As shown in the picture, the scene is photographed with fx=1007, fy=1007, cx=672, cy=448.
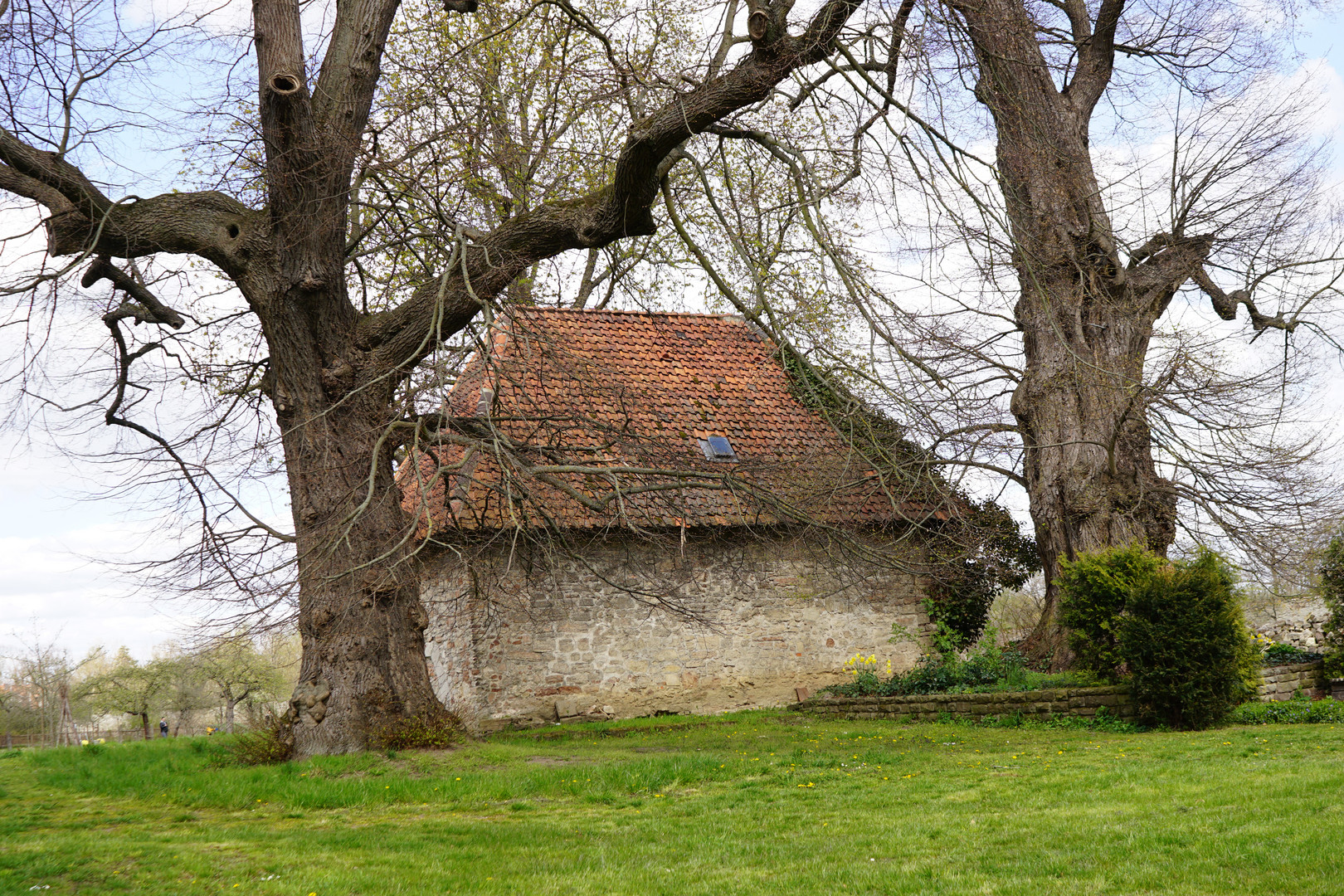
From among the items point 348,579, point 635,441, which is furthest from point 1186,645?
point 348,579

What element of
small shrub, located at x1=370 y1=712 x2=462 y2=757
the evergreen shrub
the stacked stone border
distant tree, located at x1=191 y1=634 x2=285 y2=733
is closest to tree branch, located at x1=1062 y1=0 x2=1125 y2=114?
the evergreen shrub

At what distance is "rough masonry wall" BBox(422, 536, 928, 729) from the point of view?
44.8 feet

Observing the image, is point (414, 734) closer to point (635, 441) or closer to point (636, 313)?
point (635, 441)

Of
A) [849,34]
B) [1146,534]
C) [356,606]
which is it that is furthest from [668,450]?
[1146,534]

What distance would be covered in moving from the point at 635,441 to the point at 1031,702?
17.6 feet

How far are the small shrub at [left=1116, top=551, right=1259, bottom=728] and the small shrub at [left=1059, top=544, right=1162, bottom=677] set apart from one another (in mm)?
518

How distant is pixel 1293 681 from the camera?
1238 cm

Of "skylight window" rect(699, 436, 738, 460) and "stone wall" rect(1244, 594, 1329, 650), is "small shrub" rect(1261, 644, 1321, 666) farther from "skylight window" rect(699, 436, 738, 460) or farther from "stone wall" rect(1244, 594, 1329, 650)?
"skylight window" rect(699, 436, 738, 460)

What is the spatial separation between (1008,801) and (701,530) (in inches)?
343

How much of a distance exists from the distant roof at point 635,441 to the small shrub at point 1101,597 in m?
2.35

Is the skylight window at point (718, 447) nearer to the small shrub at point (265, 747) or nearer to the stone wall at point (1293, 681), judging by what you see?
the stone wall at point (1293, 681)

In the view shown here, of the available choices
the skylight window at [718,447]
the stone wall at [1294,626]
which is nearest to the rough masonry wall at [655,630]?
the skylight window at [718,447]

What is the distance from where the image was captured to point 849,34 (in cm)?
718

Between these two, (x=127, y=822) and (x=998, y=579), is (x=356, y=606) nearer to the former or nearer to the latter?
(x=127, y=822)
